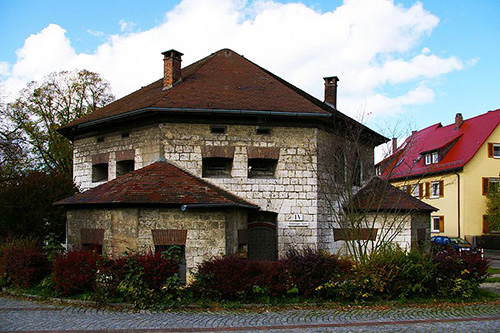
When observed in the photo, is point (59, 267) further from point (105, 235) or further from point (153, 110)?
point (153, 110)

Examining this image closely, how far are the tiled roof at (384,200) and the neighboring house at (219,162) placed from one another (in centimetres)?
167

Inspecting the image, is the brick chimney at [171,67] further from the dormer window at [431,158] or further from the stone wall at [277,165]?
the dormer window at [431,158]

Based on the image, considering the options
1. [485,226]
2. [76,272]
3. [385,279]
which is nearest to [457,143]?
[485,226]

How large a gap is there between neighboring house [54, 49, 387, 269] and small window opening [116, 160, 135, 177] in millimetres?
36

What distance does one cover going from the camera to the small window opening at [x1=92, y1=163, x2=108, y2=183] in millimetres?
18487

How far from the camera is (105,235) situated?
1362 centimetres

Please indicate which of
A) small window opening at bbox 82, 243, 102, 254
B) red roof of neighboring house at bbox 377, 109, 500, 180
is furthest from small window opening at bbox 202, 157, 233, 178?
red roof of neighboring house at bbox 377, 109, 500, 180

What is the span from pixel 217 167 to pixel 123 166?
3652 mm

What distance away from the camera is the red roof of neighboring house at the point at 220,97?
1576cm

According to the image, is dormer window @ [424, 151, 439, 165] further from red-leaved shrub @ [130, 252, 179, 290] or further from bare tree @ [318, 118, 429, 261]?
red-leaved shrub @ [130, 252, 179, 290]

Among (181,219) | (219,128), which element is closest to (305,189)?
(219,128)

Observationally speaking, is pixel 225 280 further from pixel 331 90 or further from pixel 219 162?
pixel 331 90

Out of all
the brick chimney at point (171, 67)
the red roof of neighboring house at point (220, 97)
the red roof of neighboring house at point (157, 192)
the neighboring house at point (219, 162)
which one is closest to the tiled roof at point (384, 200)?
the neighboring house at point (219, 162)

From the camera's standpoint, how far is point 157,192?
1349cm
